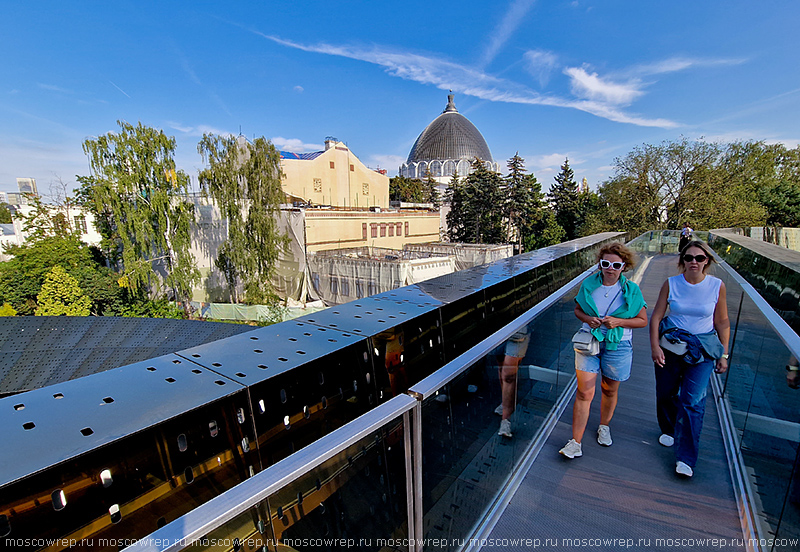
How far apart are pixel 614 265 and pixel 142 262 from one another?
82.8 feet

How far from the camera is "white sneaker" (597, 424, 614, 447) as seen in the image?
246cm

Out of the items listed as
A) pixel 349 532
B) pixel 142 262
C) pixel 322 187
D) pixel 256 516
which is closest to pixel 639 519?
pixel 349 532

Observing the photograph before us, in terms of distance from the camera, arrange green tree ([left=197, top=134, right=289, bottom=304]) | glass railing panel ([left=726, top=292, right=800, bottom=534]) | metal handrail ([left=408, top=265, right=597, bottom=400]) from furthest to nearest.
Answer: green tree ([left=197, top=134, right=289, bottom=304]) < glass railing panel ([left=726, top=292, right=800, bottom=534]) < metal handrail ([left=408, top=265, right=597, bottom=400])

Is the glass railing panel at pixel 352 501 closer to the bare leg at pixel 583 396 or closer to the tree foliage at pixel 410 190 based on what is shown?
the bare leg at pixel 583 396

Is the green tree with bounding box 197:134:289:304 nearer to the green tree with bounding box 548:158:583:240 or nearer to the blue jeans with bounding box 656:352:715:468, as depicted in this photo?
the blue jeans with bounding box 656:352:715:468

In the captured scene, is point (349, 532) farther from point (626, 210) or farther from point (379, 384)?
point (626, 210)

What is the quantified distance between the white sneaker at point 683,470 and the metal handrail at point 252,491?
207 centimetres

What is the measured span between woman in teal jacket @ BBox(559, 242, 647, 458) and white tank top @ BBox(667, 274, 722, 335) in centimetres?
19

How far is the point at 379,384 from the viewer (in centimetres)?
215

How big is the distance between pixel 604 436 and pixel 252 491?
8.03 feet

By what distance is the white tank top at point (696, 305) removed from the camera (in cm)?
220

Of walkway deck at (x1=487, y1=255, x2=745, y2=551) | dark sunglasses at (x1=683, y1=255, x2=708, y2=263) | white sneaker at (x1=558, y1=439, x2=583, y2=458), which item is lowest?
walkway deck at (x1=487, y1=255, x2=745, y2=551)

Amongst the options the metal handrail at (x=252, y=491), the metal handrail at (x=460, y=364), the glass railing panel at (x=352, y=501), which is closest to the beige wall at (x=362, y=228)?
the metal handrail at (x=460, y=364)

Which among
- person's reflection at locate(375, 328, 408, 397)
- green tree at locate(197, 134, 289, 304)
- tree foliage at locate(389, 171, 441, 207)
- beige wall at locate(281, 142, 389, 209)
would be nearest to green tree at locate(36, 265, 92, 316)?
green tree at locate(197, 134, 289, 304)
